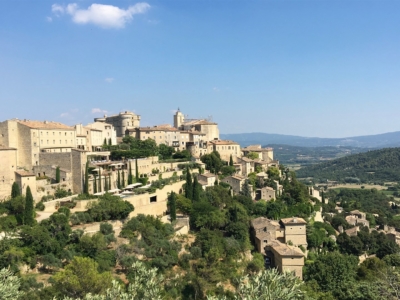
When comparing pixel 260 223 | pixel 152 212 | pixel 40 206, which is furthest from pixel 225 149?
pixel 40 206

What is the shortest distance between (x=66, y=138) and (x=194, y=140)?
2747 centimetres

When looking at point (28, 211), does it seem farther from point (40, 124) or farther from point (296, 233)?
point (296, 233)

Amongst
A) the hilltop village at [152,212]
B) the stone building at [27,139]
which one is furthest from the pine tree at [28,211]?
the stone building at [27,139]

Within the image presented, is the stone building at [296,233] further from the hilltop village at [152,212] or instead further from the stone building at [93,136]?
the stone building at [93,136]

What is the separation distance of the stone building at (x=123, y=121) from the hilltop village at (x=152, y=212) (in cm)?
758

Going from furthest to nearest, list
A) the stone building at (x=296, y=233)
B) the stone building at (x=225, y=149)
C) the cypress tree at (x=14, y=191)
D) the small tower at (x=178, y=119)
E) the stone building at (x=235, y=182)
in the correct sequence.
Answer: the small tower at (x=178, y=119) < the stone building at (x=225, y=149) < the stone building at (x=235, y=182) < the stone building at (x=296, y=233) < the cypress tree at (x=14, y=191)

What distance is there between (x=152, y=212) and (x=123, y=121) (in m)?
31.4

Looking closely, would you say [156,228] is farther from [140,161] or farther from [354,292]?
[354,292]

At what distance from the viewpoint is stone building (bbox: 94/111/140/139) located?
67188 mm

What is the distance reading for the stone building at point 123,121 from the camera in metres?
67.2

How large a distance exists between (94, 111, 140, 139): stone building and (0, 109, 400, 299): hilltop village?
758cm

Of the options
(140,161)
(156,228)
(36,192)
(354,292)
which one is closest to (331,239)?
(354,292)

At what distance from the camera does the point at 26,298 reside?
21219 millimetres

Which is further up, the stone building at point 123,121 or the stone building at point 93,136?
the stone building at point 123,121
